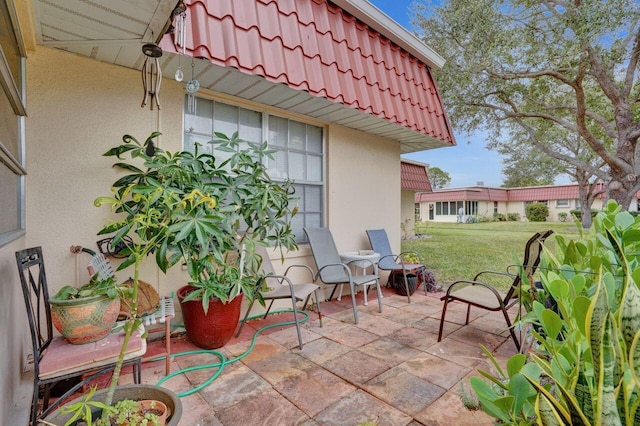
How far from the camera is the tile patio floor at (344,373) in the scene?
1753mm

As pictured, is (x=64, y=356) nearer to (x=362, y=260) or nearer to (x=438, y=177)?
(x=362, y=260)

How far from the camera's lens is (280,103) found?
11.2 ft

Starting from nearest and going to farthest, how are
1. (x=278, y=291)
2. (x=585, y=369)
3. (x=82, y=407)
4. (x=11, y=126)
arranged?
(x=585, y=369), (x=82, y=407), (x=11, y=126), (x=278, y=291)

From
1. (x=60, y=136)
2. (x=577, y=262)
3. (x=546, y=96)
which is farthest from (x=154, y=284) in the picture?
(x=546, y=96)

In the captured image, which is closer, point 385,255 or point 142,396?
point 142,396

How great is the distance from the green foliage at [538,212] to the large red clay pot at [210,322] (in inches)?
1025

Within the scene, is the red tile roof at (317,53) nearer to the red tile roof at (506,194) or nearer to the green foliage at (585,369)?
the green foliage at (585,369)

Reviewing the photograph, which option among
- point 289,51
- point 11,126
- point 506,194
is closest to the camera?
point 11,126

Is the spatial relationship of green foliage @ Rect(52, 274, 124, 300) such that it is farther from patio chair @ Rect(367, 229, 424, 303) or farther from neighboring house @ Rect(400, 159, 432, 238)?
neighboring house @ Rect(400, 159, 432, 238)

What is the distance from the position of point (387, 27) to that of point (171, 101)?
108 inches

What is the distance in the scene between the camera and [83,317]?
63.9 inches

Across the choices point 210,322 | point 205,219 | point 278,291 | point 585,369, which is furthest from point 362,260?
point 585,369

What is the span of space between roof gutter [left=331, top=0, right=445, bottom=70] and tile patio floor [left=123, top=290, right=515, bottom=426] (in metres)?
3.54

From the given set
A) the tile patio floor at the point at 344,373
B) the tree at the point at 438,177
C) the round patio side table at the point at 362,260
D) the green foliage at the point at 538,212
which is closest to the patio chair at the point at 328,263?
the round patio side table at the point at 362,260
